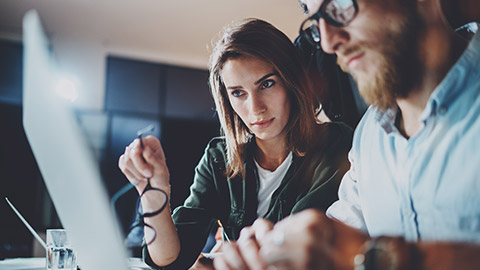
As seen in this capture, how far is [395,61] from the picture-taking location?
772 millimetres

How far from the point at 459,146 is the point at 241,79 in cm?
74

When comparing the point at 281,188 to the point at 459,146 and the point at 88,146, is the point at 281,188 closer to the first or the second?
the point at 459,146

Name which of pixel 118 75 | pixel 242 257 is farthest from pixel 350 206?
pixel 118 75

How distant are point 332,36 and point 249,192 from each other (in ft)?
2.33

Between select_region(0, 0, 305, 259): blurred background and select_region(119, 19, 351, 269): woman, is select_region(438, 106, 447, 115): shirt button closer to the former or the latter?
select_region(119, 19, 351, 269): woman

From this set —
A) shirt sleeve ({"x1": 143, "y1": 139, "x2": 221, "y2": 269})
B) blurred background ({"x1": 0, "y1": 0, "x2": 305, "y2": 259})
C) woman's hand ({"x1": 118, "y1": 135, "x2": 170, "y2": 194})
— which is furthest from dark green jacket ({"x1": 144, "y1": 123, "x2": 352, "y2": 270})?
blurred background ({"x1": 0, "y1": 0, "x2": 305, "y2": 259})

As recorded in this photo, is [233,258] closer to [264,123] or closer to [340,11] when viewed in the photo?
[340,11]

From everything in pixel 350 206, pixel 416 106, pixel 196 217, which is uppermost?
pixel 416 106

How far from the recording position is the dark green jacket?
1263 millimetres

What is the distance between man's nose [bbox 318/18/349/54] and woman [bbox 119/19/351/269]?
534 mm

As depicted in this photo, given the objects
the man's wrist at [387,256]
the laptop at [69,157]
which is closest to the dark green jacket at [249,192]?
the laptop at [69,157]

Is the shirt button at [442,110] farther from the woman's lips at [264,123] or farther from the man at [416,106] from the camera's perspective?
the woman's lips at [264,123]

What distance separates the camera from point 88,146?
618mm

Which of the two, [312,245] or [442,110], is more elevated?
[442,110]
